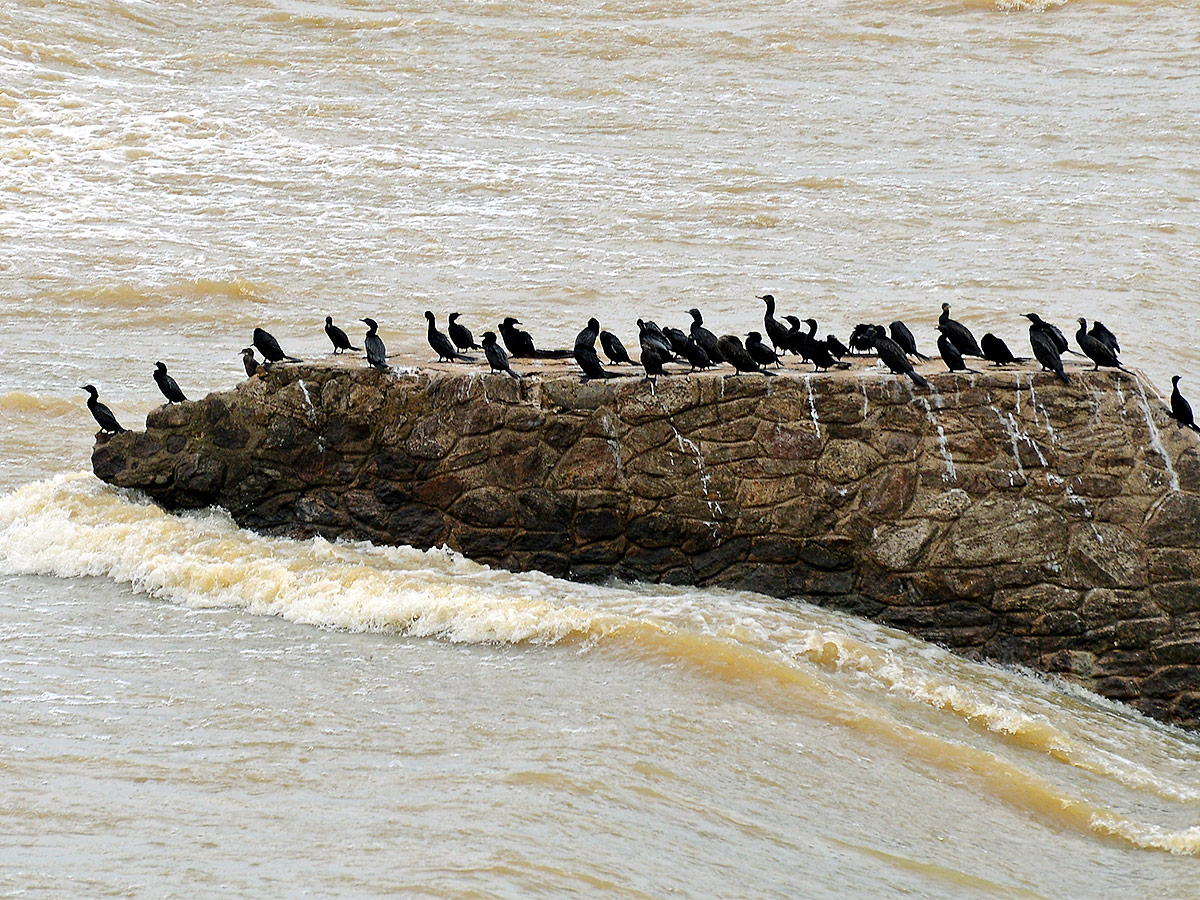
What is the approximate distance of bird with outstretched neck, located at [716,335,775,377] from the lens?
364 inches

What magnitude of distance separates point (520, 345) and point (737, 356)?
6.91ft

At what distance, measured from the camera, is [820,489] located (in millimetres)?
9102

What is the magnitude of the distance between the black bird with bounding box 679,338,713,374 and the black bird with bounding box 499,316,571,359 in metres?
1.36

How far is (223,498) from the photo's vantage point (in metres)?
10.2

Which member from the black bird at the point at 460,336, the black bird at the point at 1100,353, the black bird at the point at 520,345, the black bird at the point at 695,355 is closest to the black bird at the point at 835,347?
the black bird at the point at 695,355

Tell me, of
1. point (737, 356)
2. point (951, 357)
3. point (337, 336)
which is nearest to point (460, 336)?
point (337, 336)

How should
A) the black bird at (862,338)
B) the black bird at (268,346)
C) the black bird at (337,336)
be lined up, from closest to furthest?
the black bird at (268,346) → the black bird at (862,338) → the black bird at (337,336)

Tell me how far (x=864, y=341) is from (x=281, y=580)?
4.98 m

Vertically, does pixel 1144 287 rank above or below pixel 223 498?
above

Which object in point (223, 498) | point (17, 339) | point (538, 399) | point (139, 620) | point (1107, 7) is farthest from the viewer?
point (1107, 7)

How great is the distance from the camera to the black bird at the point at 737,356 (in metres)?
9.23

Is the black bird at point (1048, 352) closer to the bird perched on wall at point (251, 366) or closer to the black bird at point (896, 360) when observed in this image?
the black bird at point (896, 360)

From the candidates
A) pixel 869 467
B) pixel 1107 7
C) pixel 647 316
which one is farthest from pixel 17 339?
pixel 1107 7

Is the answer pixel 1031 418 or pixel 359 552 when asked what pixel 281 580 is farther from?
pixel 1031 418
